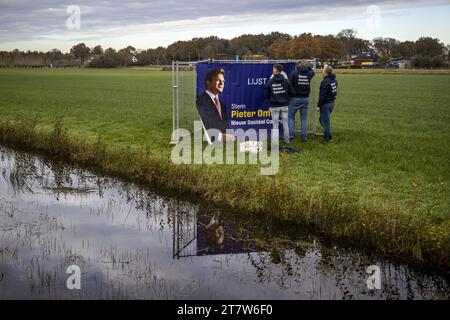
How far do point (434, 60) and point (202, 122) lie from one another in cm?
11694

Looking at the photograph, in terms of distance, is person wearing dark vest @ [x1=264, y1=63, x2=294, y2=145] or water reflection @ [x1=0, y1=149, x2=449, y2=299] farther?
person wearing dark vest @ [x1=264, y1=63, x2=294, y2=145]

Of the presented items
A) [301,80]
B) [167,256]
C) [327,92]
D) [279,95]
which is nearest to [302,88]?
[301,80]

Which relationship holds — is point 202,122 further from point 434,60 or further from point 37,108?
point 434,60

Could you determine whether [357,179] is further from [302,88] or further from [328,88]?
[302,88]

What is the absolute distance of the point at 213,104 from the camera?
16969mm

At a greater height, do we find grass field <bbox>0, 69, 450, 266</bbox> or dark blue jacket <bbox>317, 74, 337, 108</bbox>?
dark blue jacket <bbox>317, 74, 337, 108</bbox>

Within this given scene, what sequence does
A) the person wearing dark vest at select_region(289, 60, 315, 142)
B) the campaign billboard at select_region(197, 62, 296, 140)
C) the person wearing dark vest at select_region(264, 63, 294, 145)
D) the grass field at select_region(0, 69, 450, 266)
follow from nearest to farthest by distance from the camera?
the grass field at select_region(0, 69, 450, 266) < the person wearing dark vest at select_region(264, 63, 294, 145) < the person wearing dark vest at select_region(289, 60, 315, 142) < the campaign billboard at select_region(197, 62, 296, 140)

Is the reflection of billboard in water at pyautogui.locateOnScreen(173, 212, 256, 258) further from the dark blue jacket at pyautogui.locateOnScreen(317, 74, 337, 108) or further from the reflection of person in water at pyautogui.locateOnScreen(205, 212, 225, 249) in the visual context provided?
the dark blue jacket at pyautogui.locateOnScreen(317, 74, 337, 108)

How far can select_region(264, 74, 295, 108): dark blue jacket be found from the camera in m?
15.8

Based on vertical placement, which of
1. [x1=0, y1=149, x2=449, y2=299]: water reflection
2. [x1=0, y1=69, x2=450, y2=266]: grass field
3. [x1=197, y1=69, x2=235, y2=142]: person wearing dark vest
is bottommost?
[x1=0, y1=149, x2=449, y2=299]: water reflection

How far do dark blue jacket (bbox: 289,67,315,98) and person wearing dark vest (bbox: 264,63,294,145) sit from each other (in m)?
0.51

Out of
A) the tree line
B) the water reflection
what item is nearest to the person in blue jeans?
the water reflection

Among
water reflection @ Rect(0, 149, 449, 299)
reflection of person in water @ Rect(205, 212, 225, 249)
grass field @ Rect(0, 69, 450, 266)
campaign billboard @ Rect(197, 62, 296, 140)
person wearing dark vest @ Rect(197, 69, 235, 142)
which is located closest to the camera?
water reflection @ Rect(0, 149, 449, 299)

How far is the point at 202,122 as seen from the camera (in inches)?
672
